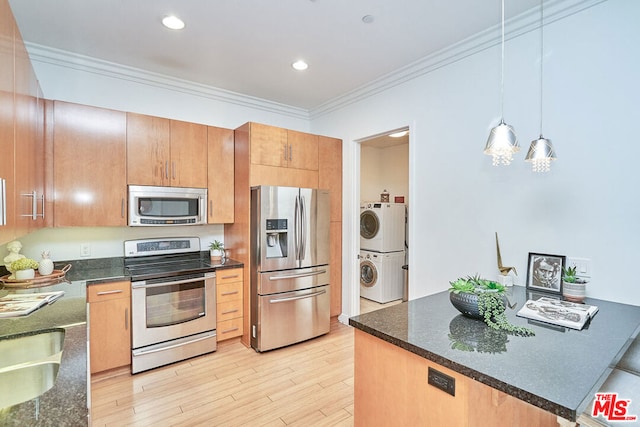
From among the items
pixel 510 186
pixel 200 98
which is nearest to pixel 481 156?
pixel 510 186

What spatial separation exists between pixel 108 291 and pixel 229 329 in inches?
45.7

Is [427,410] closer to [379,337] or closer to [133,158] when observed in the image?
[379,337]

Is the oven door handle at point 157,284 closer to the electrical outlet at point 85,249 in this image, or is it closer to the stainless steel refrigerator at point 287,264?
the stainless steel refrigerator at point 287,264

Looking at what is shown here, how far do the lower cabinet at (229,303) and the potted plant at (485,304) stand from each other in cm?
222

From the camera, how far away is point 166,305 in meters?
2.76

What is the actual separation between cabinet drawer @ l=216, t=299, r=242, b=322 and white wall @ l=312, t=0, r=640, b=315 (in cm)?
176

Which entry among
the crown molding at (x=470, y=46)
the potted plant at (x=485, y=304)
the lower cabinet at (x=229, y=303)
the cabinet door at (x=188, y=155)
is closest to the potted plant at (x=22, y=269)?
the cabinet door at (x=188, y=155)

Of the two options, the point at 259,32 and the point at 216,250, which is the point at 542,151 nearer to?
the point at 259,32

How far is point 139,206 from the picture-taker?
2836mm

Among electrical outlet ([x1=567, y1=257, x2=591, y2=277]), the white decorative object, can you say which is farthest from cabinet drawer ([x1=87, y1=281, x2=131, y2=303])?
electrical outlet ([x1=567, y1=257, x2=591, y2=277])

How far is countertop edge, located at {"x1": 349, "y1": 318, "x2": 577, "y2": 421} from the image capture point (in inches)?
34.1

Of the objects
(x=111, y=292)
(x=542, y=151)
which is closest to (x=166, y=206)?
(x=111, y=292)

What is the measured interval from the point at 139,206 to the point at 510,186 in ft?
10.2

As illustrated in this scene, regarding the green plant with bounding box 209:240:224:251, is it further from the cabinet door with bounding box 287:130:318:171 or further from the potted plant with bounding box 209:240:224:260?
the cabinet door with bounding box 287:130:318:171
